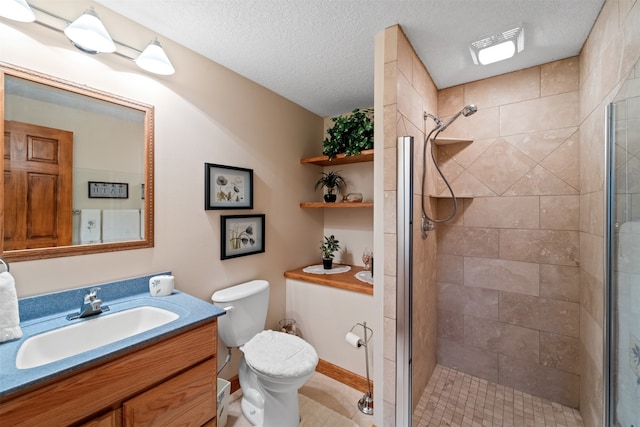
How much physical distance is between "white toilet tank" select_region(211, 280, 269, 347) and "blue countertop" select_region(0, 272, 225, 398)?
327 mm

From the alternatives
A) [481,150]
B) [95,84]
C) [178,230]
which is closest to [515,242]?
[481,150]

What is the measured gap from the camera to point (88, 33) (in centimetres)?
110

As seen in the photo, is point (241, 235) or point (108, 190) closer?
point (108, 190)

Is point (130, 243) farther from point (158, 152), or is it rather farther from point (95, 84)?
point (95, 84)

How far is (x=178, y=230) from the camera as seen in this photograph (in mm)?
1593

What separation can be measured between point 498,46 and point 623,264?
1.32m

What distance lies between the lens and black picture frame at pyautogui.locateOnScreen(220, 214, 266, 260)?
72.1 inches

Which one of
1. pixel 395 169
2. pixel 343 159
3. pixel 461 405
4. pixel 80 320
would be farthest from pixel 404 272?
pixel 343 159

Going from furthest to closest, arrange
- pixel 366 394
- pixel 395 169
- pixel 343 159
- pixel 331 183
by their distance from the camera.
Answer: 1. pixel 331 183
2. pixel 343 159
3. pixel 366 394
4. pixel 395 169

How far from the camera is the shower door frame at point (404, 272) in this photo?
0.96 metres

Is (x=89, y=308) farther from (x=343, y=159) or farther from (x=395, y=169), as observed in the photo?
(x=343, y=159)

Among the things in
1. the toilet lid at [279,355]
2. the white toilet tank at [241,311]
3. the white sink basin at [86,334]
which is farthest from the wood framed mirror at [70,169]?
the toilet lid at [279,355]

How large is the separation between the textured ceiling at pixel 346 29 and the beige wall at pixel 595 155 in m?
0.18

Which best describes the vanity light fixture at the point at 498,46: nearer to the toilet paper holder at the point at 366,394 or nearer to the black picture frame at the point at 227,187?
the black picture frame at the point at 227,187
